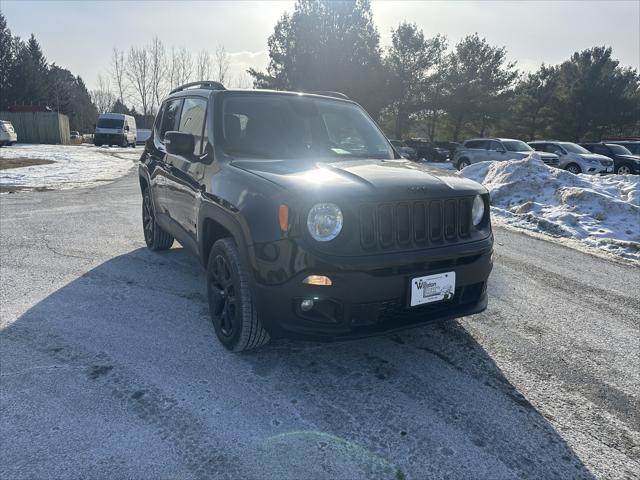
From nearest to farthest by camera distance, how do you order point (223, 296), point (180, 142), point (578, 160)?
point (223, 296) → point (180, 142) → point (578, 160)

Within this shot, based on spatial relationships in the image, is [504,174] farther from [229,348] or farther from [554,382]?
[229,348]

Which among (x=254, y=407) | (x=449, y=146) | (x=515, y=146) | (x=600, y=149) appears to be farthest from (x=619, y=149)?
(x=254, y=407)

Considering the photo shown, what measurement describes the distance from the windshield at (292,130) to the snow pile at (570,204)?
15.0 ft

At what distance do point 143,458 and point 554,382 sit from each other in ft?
8.23

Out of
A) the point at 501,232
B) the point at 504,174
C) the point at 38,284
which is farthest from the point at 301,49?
the point at 38,284

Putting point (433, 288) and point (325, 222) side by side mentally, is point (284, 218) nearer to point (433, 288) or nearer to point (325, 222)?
point (325, 222)

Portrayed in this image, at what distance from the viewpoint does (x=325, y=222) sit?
259cm

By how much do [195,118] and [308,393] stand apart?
2.64m

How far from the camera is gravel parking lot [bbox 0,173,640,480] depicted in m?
2.18

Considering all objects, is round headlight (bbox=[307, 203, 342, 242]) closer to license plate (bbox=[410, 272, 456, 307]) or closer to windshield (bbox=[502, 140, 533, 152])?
license plate (bbox=[410, 272, 456, 307])

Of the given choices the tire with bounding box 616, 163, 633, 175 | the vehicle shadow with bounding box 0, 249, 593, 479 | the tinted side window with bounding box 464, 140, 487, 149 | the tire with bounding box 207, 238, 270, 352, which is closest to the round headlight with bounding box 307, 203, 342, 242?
the tire with bounding box 207, 238, 270, 352

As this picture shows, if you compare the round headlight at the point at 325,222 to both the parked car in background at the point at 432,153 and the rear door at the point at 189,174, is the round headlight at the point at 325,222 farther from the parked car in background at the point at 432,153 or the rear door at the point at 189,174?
the parked car in background at the point at 432,153

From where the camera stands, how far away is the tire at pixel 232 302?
9.55 feet

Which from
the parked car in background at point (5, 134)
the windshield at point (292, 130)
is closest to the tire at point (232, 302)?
the windshield at point (292, 130)
